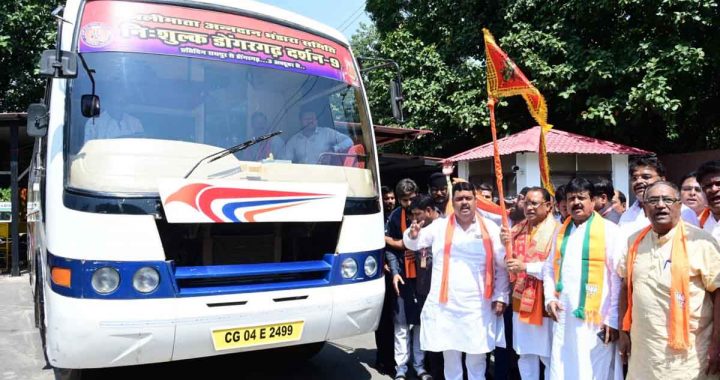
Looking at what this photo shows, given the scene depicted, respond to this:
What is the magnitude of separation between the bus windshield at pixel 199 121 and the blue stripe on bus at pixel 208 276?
442mm

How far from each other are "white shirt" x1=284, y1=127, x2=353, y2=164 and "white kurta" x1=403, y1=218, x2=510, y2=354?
3.42ft

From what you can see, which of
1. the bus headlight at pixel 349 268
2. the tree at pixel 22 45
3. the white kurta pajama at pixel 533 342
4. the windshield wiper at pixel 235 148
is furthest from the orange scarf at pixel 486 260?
the tree at pixel 22 45

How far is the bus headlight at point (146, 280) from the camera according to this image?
3.21 metres

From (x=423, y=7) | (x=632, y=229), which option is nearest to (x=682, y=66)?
(x=423, y=7)

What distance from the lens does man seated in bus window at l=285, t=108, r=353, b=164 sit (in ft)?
13.0

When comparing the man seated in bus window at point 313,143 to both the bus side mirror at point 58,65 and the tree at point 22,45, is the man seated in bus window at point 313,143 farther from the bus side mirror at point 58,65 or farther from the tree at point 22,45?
the tree at point 22,45

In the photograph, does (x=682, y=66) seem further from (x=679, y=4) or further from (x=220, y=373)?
(x=220, y=373)

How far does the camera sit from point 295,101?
4105 millimetres

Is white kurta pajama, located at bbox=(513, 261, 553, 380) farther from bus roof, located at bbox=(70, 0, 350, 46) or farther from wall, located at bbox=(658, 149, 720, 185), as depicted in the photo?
wall, located at bbox=(658, 149, 720, 185)

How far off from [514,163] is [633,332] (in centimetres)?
974

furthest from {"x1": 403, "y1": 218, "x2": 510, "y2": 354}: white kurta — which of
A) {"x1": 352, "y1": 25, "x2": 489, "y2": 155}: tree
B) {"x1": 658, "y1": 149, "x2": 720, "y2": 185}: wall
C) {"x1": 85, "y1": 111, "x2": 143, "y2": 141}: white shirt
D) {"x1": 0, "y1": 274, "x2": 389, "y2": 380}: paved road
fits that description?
{"x1": 658, "y1": 149, "x2": 720, "y2": 185}: wall

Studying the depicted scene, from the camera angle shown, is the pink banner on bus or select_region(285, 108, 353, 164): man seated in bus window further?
select_region(285, 108, 353, 164): man seated in bus window

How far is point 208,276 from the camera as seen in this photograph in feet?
11.1

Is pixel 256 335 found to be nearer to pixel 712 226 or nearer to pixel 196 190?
pixel 196 190
